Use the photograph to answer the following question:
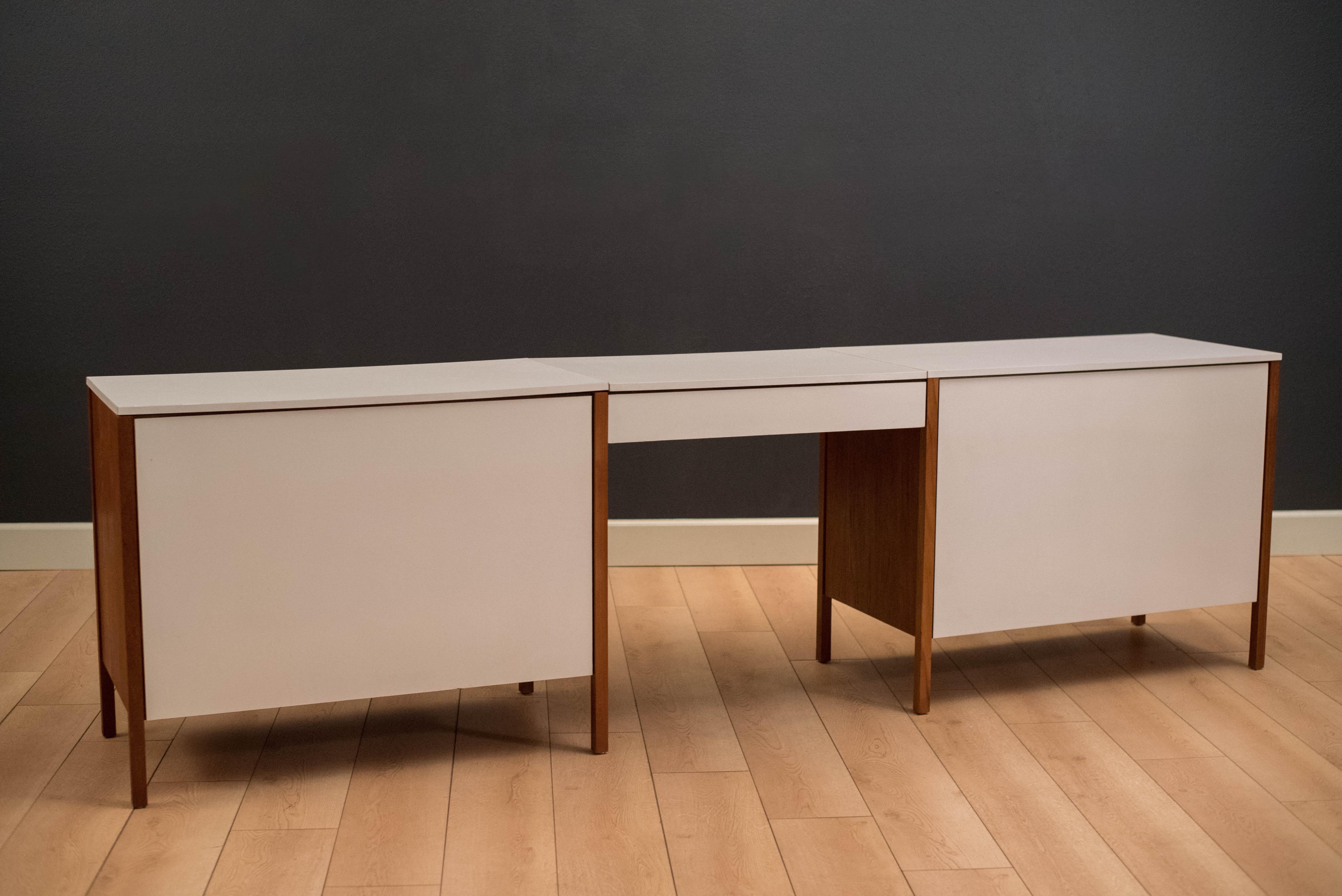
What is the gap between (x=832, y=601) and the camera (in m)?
3.39

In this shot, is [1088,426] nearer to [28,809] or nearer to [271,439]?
[271,439]

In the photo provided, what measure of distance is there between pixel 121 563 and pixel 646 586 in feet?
5.63

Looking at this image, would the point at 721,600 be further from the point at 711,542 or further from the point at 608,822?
the point at 608,822

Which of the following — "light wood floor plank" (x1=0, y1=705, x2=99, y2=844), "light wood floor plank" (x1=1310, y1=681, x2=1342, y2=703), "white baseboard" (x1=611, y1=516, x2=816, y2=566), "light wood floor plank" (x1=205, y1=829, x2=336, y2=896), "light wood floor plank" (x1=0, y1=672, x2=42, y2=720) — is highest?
"white baseboard" (x1=611, y1=516, x2=816, y2=566)

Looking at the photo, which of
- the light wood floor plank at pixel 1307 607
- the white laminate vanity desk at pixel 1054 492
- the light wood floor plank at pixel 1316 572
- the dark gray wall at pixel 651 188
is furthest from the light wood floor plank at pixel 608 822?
the light wood floor plank at pixel 1316 572

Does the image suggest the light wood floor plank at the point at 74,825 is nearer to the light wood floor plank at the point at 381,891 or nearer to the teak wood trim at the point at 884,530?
the light wood floor plank at the point at 381,891

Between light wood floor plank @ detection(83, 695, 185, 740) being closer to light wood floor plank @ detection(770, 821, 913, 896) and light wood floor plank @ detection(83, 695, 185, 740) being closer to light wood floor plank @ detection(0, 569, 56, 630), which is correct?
light wood floor plank @ detection(0, 569, 56, 630)

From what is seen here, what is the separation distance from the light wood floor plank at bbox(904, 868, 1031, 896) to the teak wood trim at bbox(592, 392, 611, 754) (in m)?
0.68

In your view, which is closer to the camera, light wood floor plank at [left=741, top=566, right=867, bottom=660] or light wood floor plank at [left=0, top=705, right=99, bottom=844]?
light wood floor plank at [left=0, top=705, right=99, bottom=844]

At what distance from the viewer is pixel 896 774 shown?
233 centimetres

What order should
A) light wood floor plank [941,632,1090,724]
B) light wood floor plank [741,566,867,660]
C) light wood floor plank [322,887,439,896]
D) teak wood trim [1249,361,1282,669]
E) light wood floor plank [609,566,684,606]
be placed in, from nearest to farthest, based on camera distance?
light wood floor plank [322,887,439,896], light wood floor plank [941,632,1090,724], teak wood trim [1249,361,1282,669], light wood floor plank [741,566,867,660], light wood floor plank [609,566,684,606]

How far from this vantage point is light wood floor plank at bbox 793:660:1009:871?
6.69 ft

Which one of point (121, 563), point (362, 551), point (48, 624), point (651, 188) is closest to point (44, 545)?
point (48, 624)

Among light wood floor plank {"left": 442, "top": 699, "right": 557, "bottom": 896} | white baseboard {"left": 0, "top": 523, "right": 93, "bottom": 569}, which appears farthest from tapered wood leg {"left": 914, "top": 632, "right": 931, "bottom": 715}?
white baseboard {"left": 0, "top": 523, "right": 93, "bottom": 569}
